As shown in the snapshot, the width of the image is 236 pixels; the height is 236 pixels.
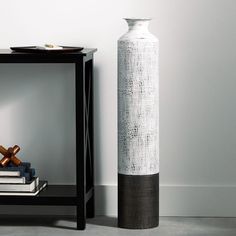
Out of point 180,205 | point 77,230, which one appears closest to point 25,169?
point 77,230

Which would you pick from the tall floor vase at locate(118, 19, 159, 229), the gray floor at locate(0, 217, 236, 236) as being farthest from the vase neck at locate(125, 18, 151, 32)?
the gray floor at locate(0, 217, 236, 236)

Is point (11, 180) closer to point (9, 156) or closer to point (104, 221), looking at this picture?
point (9, 156)

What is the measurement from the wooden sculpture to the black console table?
166 mm

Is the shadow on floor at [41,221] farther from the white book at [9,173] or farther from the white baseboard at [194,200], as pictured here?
the white book at [9,173]

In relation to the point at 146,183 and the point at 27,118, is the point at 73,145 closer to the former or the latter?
the point at 27,118

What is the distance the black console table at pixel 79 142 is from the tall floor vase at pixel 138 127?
158 mm

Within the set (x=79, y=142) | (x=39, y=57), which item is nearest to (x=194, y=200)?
(x=79, y=142)

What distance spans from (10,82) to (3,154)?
355 millimetres

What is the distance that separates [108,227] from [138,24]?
2.91 ft

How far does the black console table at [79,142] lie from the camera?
327cm

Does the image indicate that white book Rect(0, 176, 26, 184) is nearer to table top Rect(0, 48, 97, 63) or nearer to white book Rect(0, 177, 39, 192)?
white book Rect(0, 177, 39, 192)

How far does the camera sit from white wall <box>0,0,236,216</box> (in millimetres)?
Answer: 3580

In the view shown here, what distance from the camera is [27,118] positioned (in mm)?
3643

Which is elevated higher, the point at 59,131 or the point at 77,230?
the point at 59,131
